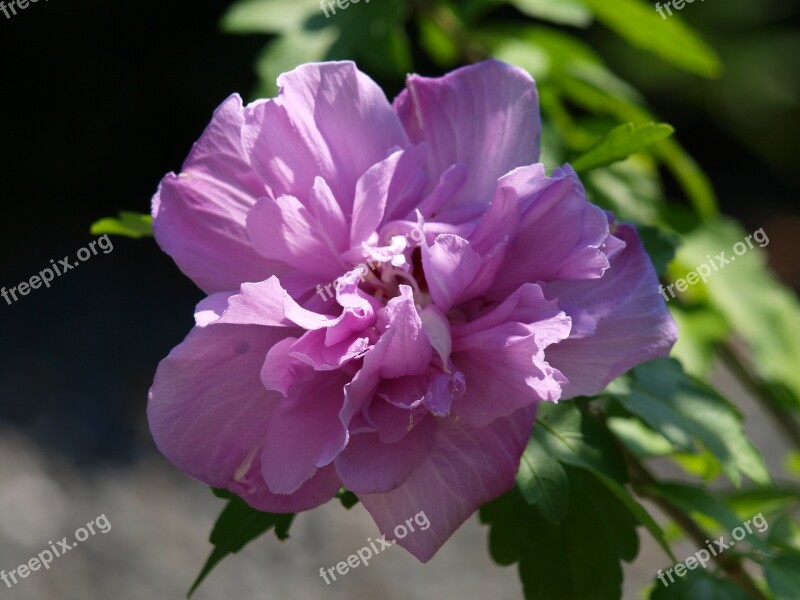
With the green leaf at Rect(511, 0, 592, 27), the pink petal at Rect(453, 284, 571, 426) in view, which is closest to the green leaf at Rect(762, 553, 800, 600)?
the pink petal at Rect(453, 284, 571, 426)

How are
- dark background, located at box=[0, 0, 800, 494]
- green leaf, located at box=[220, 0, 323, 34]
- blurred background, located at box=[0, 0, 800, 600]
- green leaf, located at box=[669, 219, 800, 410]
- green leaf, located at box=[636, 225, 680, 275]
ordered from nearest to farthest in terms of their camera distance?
green leaf, located at box=[636, 225, 680, 275] < green leaf, located at box=[220, 0, 323, 34] < green leaf, located at box=[669, 219, 800, 410] < blurred background, located at box=[0, 0, 800, 600] < dark background, located at box=[0, 0, 800, 494]

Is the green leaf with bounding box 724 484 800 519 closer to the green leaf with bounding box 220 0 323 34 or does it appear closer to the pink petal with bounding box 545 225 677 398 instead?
the pink petal with bounding box 545 225 677 398

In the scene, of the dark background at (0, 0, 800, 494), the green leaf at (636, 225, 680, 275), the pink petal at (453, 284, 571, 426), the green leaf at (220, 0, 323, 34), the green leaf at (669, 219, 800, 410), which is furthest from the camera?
the dark background at (0, 0, 800, 494)

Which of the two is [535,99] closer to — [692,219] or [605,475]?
[605,475]

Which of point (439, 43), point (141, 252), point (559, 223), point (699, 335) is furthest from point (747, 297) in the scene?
point (141, 252)

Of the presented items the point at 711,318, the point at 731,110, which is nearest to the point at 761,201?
the point at 731,110

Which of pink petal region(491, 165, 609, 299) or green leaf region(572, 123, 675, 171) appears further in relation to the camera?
green leaf region(572, 123, 675, 171)

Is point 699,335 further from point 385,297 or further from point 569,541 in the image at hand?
point 385,297
